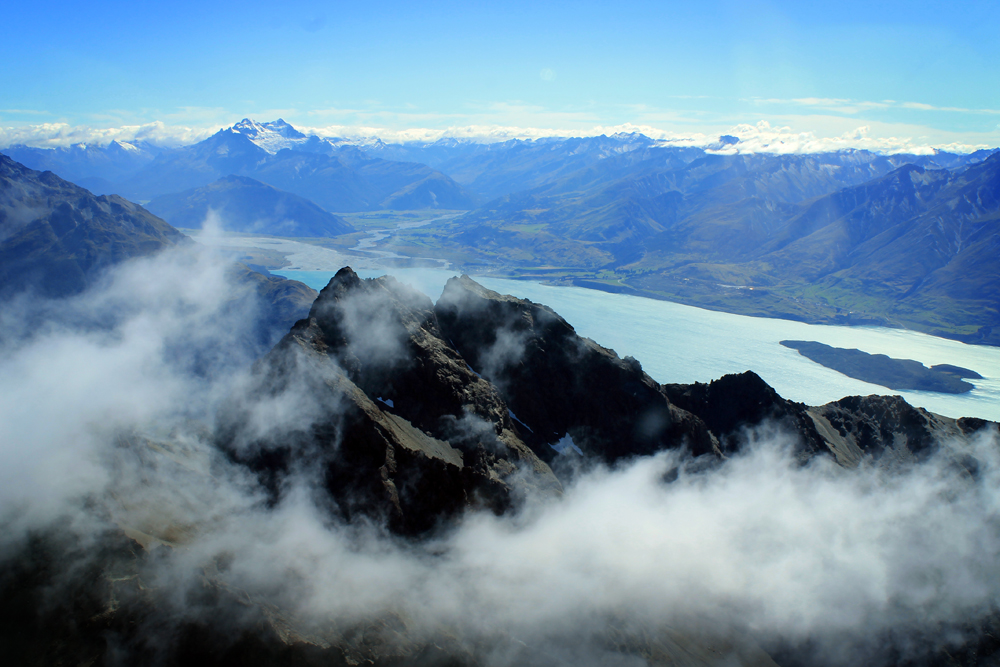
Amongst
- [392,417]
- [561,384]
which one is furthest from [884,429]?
[392,417]

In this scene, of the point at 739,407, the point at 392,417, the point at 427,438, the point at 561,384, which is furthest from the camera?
the point at 739,407

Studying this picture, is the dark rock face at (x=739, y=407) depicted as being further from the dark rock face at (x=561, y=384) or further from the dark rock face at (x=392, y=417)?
the dark rock face at (x=392, y=417)

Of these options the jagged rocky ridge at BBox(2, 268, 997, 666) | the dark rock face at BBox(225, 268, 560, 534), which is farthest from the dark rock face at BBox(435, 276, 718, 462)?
the dark rock face at BBox(225, 268, 560, 534)

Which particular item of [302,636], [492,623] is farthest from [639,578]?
[302,636]

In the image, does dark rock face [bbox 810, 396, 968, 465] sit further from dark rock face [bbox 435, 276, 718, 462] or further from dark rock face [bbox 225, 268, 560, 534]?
dark rock face [bbox 225, 268, 560, 534]

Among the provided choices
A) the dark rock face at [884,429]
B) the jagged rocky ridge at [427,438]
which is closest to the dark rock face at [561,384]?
the jagged rocky ridge at [427,438]

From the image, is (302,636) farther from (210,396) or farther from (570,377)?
(210,396)

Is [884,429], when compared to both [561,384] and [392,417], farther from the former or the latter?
[392,417]
